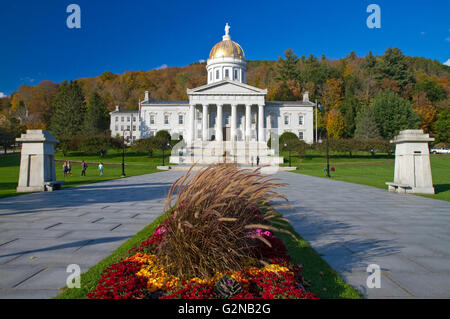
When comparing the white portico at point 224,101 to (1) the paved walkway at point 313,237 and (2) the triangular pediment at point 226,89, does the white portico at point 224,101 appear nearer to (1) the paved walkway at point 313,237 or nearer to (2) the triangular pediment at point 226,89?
(2) the triangular pediment at point 226,89

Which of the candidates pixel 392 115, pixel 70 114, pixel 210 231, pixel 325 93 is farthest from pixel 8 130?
pixel 392 115

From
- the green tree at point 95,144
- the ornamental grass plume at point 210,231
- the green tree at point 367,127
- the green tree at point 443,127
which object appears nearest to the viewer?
the ornamental grass plume at point 210,231

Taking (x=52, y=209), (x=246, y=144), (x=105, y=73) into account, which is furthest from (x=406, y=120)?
(x=105, y=73)

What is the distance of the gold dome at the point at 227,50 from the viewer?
70625mm

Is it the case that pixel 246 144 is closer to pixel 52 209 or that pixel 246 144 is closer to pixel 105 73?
pixel 52 209

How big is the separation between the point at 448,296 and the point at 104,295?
14.6 ft

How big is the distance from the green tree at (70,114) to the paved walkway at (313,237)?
63074mm

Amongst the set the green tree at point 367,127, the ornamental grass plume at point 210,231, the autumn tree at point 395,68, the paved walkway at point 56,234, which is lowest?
the paved walkway at point 56,234

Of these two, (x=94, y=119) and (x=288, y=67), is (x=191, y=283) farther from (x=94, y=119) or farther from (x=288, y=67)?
(x=288, y=67)

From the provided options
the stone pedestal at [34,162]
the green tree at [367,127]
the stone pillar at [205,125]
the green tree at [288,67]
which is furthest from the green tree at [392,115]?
the stone pedestal at [34,162]

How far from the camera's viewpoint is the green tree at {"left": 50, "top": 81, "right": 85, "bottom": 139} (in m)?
66.5

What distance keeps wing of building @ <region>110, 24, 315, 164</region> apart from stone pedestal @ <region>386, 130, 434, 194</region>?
45.0 m

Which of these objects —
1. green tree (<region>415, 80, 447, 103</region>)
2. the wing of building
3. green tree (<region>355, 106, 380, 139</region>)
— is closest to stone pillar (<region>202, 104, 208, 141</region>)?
the wing of building

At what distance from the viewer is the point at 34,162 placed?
15172 mm
